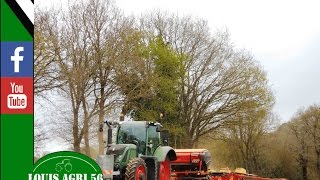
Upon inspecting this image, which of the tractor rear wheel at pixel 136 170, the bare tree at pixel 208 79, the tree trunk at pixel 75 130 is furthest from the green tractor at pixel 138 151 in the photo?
the bare tree at pixel 208 79

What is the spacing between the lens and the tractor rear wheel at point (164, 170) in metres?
17.3

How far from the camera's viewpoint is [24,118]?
3293 mm

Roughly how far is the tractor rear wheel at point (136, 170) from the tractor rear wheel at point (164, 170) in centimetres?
245

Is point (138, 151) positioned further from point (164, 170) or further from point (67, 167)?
point (67, 167)

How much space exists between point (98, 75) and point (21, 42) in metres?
26.4

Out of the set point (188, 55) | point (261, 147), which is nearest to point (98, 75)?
point (188, 55)

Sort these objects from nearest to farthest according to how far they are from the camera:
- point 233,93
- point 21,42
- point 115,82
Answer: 1. point 21,42
2. point 115,82
3. point 233,93

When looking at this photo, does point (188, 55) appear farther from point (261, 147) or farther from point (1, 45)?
point (1, 45)

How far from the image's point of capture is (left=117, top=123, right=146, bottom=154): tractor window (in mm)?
16531

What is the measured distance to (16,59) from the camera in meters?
3.31

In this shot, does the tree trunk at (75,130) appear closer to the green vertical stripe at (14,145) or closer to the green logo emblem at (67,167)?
the green vertical stripe at (14,145)

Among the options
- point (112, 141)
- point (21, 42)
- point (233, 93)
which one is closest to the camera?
point (21, 42)

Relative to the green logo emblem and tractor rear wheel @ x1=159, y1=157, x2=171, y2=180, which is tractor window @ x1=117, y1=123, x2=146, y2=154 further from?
the green logo emblem

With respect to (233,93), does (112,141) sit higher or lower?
lower
